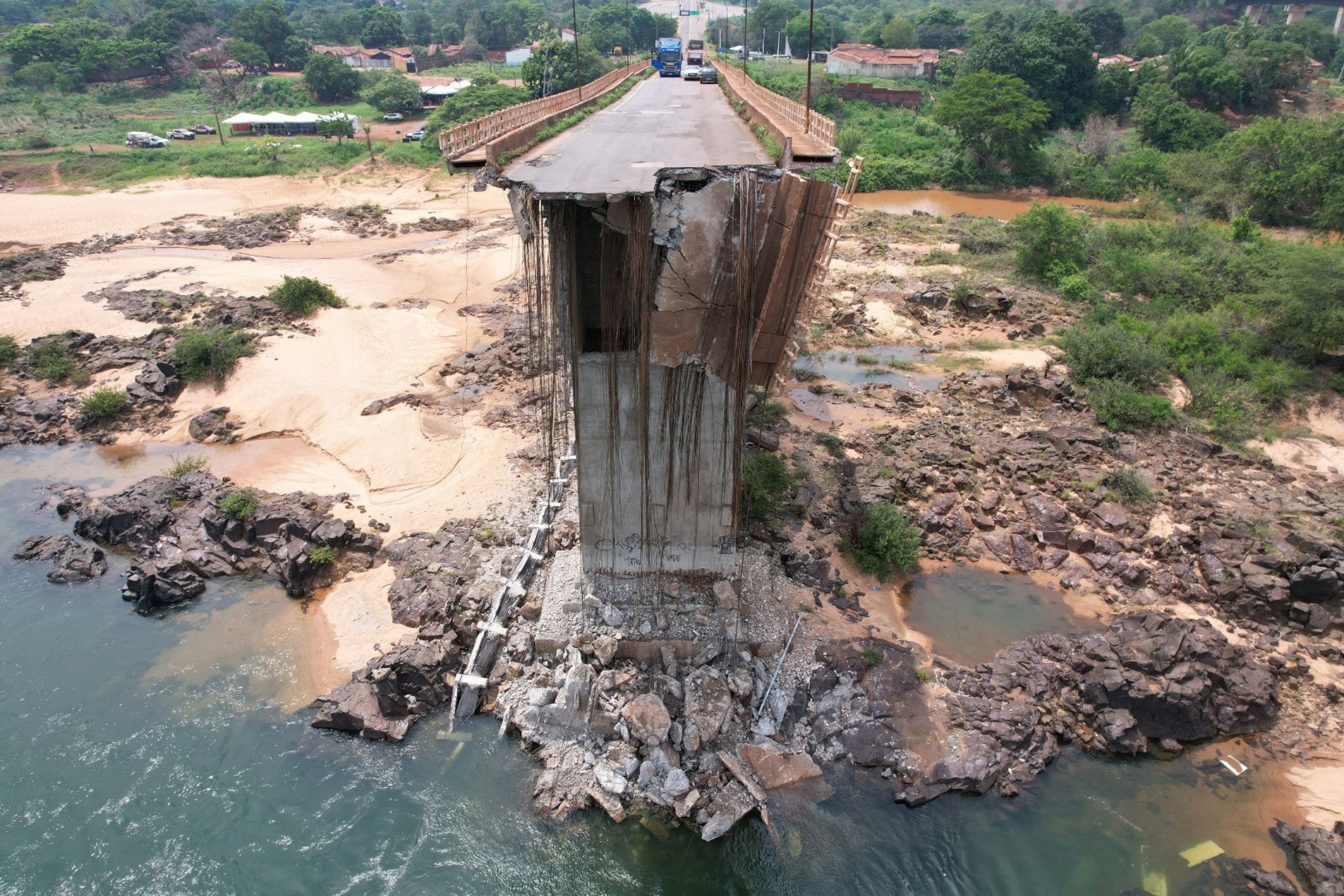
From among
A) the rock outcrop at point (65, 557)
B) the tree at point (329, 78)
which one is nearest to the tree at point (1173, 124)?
the rock outcrop at point (65, 557)

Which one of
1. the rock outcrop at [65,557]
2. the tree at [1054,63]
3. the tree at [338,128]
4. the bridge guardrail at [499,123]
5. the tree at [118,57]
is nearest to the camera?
the bridge guardrail at [499,123]

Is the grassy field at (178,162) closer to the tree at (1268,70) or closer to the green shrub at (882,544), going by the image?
the green shrub at (882,544)

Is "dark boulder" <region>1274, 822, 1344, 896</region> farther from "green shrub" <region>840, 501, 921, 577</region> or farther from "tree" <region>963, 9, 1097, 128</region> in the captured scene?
"tree" <region>963, 9, 1097, 128</region>

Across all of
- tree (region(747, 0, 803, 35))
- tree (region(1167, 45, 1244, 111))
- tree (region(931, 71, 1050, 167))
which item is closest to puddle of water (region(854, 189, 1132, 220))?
tree (region(931, 71, 1050, 167))

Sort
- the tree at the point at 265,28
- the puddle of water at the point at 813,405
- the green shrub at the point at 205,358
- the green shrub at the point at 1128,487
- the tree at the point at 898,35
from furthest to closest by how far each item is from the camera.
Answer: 1. the tree at the point at 898,35
2. the tree at the point at 265,28
3. the green shrub at the point at 205,358
4. the puddle of water at the point at 813,405
5. the green shrub at the point at 1128,487

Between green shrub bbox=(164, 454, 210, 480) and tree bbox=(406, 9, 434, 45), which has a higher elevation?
tree bbox=(406, 9, 434, 45)

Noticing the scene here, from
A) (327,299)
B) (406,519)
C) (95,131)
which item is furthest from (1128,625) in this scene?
(95,131)

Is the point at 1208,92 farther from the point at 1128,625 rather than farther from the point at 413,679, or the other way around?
the point at 413,679
